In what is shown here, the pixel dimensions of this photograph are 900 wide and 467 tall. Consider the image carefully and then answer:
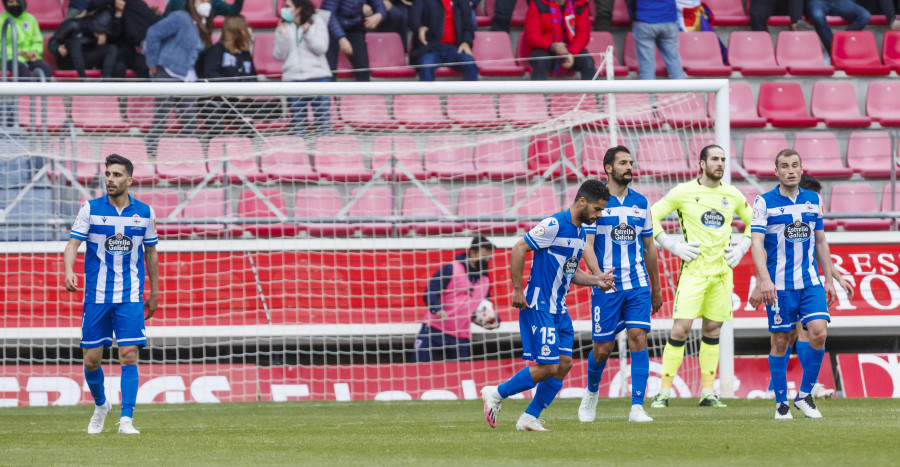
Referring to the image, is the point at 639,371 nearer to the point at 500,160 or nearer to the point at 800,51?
the point at 500,160

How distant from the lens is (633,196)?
8594 mm

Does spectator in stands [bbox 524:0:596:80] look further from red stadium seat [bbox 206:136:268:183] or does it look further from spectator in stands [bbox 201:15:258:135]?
red stadium seat [bbox 206:136:268:183]

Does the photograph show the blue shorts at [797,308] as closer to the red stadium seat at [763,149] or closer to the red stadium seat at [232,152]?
the red stadium seat at [763,149]

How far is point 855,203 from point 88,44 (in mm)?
10037

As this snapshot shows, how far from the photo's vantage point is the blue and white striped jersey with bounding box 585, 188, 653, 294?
8539 mm

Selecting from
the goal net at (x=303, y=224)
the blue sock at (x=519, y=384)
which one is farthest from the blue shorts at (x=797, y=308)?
the goal net at (x=303, y=224)

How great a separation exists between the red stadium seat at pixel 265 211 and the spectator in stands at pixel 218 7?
260 cm

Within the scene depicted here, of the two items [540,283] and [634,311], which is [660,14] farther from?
[540,283]

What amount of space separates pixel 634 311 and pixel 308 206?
612cm

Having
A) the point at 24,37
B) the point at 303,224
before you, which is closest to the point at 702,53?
the point at 303,224

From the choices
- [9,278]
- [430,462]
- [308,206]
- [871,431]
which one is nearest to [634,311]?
[871,431]

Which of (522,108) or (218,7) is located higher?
(218,7)

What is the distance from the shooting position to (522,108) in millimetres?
14164

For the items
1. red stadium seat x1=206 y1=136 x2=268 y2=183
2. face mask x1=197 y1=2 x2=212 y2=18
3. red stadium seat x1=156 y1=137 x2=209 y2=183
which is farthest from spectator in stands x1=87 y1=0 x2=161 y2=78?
red stadium seat x1=206 y1=136 x2=268 y2=183
